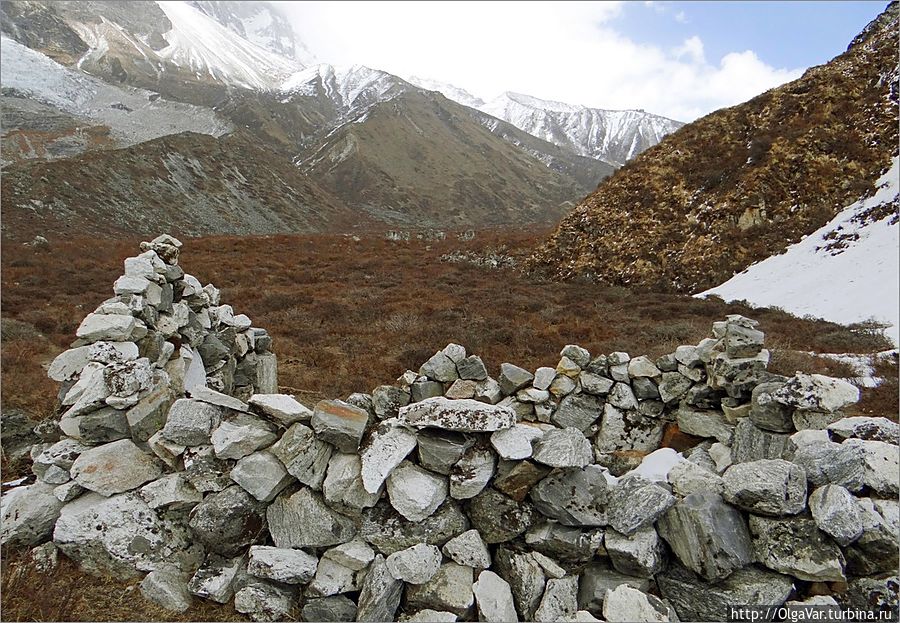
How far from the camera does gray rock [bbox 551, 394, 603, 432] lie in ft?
22.1

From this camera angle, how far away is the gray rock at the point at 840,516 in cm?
323

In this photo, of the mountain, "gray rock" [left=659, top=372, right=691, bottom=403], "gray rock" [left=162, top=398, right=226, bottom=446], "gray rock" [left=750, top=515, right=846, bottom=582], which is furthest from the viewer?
the mountain

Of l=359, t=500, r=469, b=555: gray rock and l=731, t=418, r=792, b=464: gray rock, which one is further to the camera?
l=731, t=418, r=792, b=464: gray rock

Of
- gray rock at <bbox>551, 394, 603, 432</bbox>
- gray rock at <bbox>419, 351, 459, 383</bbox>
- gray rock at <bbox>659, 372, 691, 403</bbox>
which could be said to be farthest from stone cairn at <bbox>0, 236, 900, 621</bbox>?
gray rock at <bbox>551, 394, 603, 432</bbox>

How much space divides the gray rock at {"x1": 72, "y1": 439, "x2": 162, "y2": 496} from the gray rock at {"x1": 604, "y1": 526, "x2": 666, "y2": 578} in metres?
3.83

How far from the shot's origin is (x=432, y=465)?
12.1ft

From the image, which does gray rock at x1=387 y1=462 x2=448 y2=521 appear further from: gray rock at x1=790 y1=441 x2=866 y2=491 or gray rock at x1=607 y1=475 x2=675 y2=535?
gray rock at x1=790 y1=441 x2=866 y2=491

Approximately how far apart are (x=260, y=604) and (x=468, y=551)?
5.29 feet

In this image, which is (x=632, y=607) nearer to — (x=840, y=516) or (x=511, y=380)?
(x=840, y=516)

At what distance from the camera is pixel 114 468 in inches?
156

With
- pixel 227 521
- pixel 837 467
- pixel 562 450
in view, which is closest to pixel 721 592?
pixel 837 467

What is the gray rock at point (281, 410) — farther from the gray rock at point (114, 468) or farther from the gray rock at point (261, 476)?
the gray rock at point (114, 468)

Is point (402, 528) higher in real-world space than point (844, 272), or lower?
lower

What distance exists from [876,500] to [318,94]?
19065 cm
